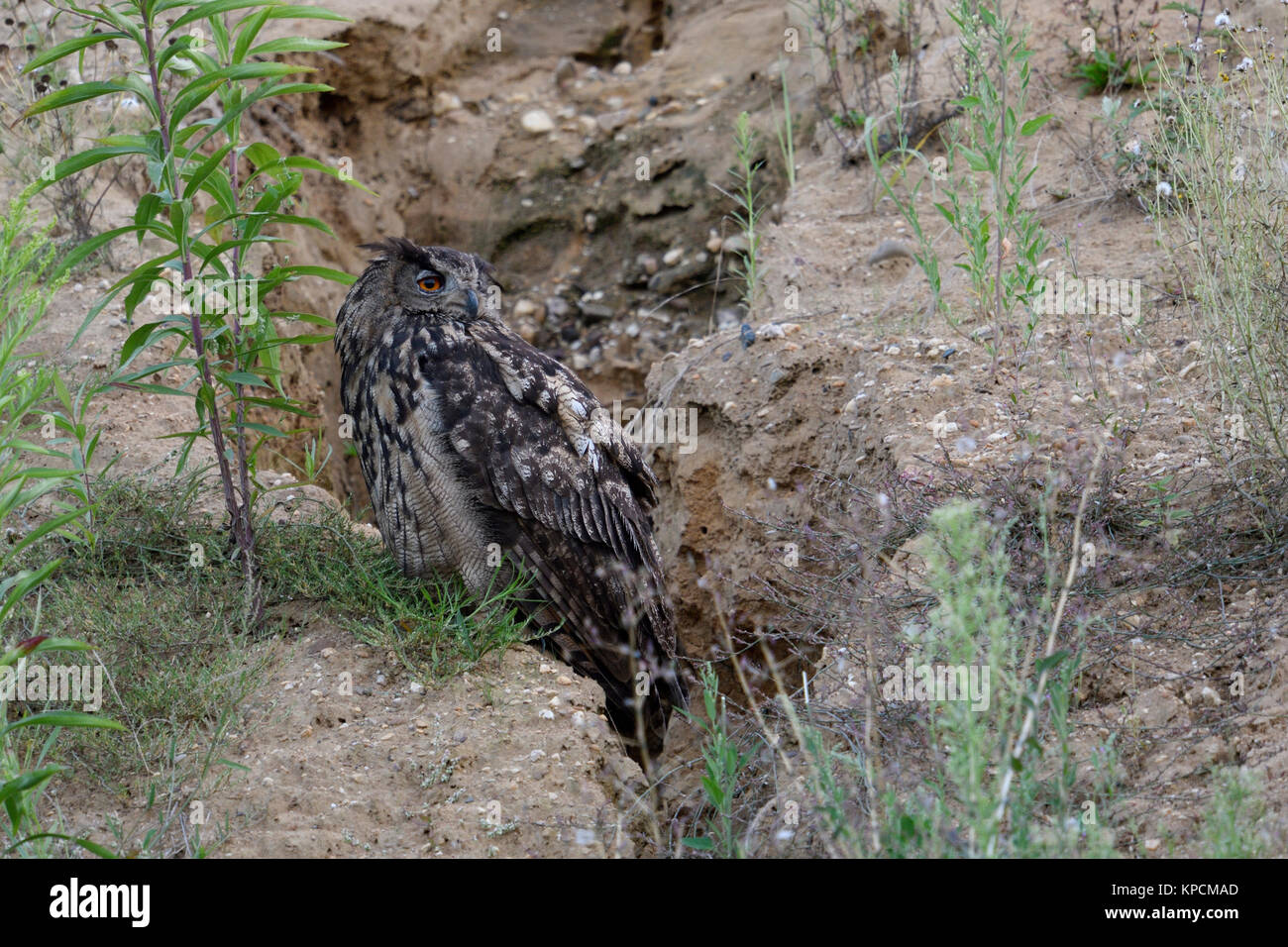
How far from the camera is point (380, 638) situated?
3.97m

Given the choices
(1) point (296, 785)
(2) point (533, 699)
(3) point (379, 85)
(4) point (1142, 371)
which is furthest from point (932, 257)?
(3) point (379, 85)

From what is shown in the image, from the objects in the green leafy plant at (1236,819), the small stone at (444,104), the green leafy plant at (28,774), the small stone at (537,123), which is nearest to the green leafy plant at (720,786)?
the green leafy plant at (1236,819)

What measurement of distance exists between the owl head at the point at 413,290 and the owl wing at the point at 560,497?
128 mm

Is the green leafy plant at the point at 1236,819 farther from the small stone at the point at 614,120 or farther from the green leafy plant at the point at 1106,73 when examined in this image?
the small stone at the point at 614,120

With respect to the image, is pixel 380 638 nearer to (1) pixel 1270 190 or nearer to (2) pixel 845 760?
(2) pixel 845 760

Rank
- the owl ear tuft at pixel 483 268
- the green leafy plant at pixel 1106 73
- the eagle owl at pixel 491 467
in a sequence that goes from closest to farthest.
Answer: the eagle owl at pixel 491 467 → the owl ear tuft at pixel 483 268 → the green leafy plant at pixel 1106 73

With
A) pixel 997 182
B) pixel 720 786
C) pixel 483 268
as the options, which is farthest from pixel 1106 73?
pixel 720 786

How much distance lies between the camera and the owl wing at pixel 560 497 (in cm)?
421

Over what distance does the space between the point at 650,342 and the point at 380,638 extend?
465 cm

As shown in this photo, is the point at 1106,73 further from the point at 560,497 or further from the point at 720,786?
the point at 720,786

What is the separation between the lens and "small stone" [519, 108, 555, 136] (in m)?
9.05

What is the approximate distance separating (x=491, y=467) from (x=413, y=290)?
80cm

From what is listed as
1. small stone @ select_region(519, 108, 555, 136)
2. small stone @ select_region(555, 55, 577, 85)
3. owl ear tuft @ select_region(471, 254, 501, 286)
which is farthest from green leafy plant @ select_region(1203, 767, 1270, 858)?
small stone @ select_region(555, 55, 577, 85)

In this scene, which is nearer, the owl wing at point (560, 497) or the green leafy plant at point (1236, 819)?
the green leafy plant at point (1236, 819)
